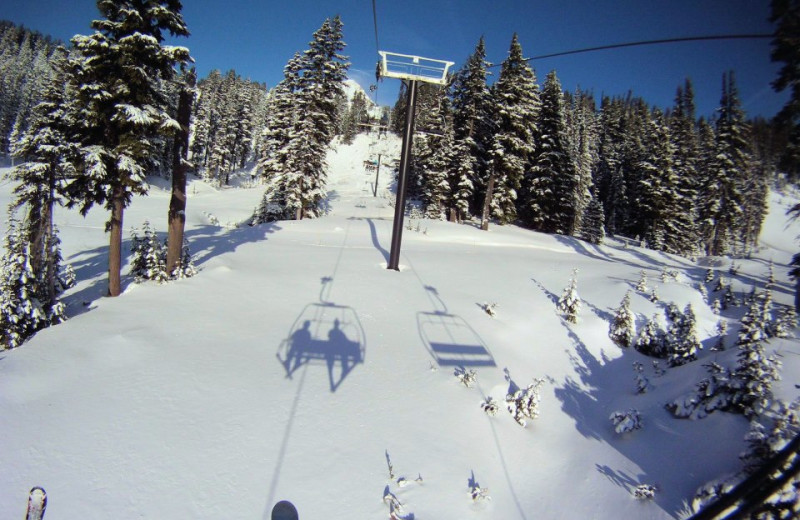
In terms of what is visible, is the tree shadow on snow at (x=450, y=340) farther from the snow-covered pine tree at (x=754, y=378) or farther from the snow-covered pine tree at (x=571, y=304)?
the snow-covered pine tree at (x=754, y=378)

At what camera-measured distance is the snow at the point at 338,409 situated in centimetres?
514

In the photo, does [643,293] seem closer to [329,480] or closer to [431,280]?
[431,280]

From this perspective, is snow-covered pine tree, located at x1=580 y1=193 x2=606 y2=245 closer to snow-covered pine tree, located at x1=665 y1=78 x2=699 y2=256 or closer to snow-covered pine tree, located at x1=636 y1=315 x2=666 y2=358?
snow-covered pine tree, located at x1=665 y1=78 x2=699 y2=256

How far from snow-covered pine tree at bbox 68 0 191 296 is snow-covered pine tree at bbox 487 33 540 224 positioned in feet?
81.1

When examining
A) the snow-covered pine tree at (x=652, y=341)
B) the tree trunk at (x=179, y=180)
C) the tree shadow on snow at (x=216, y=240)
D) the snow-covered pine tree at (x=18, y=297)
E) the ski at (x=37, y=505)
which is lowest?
the snow-covered pine tree at (x=18, y=297)

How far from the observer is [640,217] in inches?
1805

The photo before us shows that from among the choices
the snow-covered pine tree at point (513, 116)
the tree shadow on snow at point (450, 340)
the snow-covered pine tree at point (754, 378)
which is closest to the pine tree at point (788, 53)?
the snow-covered pine tree at point (754, 378)

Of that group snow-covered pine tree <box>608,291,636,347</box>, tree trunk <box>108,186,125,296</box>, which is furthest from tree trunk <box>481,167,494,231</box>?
tree trunk <box>108,186,125,296</box>

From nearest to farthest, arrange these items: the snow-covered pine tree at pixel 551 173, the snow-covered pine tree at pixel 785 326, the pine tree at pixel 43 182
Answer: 1. the snow-covered pine tree at pixel 785 326
2. the pine tree at pixel 43 182
3. the snow-covered pine tree at pixel 551 173

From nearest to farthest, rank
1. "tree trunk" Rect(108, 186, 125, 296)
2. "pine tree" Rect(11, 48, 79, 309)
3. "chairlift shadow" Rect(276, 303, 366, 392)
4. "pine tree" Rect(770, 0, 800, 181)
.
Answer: "pine tree" Rect(770, 0, 800, 181) → "chairlift shadow" Rect(276, 303, 366, 392) → "tree trunk" Rect(108, 186, 125, 296) → "pine tree" Rect(11, 48, 79, 309)

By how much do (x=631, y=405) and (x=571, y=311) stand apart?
4603mm

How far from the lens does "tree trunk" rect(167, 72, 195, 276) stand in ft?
→ 41.6

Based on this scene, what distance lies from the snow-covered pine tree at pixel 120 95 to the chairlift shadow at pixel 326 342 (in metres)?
7.36

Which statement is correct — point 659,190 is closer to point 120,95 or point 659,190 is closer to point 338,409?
point 338,409
